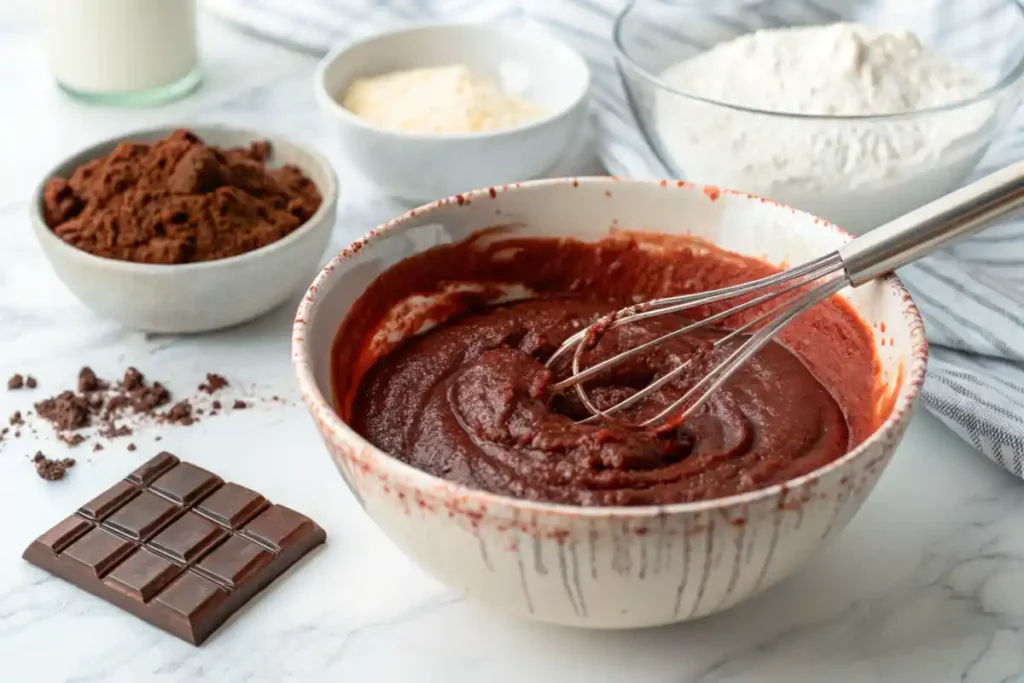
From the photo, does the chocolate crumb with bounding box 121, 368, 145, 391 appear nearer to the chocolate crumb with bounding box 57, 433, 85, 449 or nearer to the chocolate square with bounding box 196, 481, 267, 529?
the chocolate crumb with bounding box 57, 433, 85, 449

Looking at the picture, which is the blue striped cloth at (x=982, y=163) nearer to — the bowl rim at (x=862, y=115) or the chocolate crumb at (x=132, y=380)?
the bowl rim at (x=862, y=115)

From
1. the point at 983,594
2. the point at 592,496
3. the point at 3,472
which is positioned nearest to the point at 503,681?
the point at 592,496

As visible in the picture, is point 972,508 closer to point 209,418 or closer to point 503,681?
point 503,681

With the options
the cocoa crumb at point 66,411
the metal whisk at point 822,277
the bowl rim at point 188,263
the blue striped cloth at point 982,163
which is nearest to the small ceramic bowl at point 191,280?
the bowl rim at point 188,263

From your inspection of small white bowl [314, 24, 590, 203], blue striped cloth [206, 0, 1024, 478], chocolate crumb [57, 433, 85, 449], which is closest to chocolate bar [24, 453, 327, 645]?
chocolate crumb [57, 433, 85, 449]

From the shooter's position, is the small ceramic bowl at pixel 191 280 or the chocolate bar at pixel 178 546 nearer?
the chocolate bar at pixel 178 546

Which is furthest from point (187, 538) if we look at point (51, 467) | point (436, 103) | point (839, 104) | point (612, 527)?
point (839, 104)
